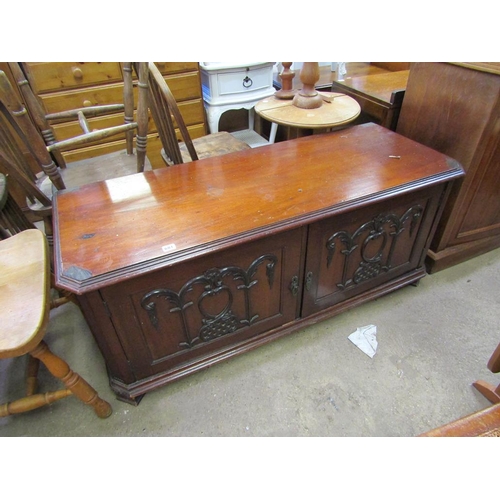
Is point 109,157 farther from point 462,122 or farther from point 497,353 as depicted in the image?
point 497,353

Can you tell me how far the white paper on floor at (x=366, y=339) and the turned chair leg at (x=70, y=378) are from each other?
95 centimetres

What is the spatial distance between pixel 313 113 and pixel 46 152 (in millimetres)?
1032

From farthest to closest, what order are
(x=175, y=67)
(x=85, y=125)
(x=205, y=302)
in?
(x=175, y=67), (x=85, y=125), (x=205, y=302)

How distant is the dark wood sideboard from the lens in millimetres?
852

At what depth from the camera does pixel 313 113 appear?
136 centimetres

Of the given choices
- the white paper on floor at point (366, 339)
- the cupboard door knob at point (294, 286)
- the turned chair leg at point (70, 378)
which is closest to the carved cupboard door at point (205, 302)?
the cupboard door knob at point (294, 286)

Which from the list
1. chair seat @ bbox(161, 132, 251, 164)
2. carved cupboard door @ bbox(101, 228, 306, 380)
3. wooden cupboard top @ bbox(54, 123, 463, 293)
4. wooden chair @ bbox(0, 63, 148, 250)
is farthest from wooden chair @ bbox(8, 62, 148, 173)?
carved cupboard door @ bbox(101, 228, 306, 380)

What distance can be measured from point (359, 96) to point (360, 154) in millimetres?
689

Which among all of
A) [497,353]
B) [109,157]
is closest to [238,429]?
[497,353]

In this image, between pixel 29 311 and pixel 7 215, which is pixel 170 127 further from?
pixel 29 311

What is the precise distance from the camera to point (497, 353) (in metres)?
0.87

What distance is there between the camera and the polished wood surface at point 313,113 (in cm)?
129

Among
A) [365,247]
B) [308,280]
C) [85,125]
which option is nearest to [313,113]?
[365,247]

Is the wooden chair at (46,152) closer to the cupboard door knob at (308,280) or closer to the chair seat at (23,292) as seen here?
the chair seat at (23,292)
